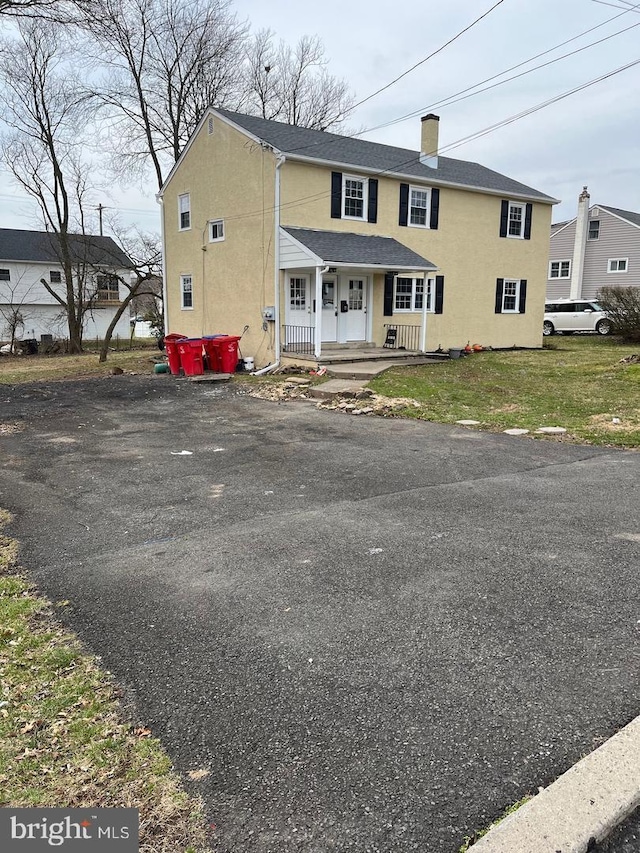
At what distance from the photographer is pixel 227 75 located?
2828cm

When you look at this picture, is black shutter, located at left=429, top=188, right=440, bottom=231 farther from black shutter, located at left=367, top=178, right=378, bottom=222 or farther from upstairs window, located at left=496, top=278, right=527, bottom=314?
upstairs window, located at left=496, top=278, right=527, bottom=314

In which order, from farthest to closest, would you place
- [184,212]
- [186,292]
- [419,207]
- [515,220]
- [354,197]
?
[515,220], [186,292], [184,212], [419,207], [354,197]

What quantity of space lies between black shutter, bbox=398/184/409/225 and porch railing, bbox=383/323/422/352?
3.38m

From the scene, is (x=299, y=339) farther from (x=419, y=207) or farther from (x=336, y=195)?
(x=419, y=207)

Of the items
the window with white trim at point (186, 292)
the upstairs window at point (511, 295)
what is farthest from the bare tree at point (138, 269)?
the upstairs window at point (511, 295)

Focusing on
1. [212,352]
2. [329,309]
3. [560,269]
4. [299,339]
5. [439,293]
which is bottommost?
[212,352]

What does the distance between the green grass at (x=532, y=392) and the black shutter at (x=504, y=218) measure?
5298 mm

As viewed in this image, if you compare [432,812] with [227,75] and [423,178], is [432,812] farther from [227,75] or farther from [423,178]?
[227,75]

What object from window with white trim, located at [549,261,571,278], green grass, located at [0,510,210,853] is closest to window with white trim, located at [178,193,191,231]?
green grass, located at [0,510,210,853]

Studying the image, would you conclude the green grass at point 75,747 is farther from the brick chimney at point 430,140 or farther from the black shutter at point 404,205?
the brick chimney at point 430,140

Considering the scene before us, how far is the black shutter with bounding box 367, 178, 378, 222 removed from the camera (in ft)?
60.1

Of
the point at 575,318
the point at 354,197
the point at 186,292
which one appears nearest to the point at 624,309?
the point at 575,318

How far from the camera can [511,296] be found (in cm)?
2266

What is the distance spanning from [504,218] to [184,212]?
1169cm
